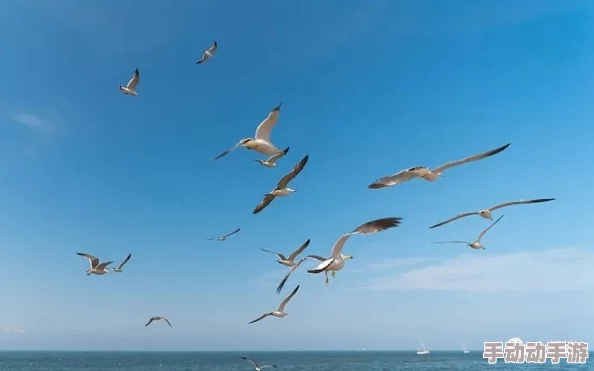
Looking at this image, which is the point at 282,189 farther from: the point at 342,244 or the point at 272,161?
the point at 342,244

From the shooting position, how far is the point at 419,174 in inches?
577

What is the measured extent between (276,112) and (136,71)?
10.3 meters

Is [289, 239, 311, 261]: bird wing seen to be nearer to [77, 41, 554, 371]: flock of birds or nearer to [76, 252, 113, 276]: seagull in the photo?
[77, 41, 554, 371]: flock of birds

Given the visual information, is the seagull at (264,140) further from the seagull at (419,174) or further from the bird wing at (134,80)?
the bird wing at (134,80)

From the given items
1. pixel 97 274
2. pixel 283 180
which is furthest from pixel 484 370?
pixel 283 180

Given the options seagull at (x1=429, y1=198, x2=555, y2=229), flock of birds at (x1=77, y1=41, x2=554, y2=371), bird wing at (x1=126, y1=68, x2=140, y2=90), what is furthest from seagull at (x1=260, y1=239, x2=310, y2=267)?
bird wing at (x1=126, y1=68, x2=140, y2=90)

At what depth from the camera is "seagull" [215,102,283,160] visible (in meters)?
16.5

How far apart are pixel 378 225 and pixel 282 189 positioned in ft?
15.5

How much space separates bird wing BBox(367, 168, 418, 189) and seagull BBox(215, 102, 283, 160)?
4.26 metres

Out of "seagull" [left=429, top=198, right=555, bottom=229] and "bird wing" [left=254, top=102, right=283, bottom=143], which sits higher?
"bird wing" [left=254, top=102, right=283, bottom=143]

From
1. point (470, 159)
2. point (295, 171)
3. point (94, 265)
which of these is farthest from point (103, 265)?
point (470, 159)

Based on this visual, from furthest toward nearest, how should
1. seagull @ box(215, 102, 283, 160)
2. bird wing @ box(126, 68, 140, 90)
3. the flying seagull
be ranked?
bird wing @ box(126, 68, 140, 90), seagull @ box(215, 102, 283, 160), the flying seagull

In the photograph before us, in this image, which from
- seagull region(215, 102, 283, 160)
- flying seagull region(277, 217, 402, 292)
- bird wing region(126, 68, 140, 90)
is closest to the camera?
flying seagull region(277, 217, 402, 292)

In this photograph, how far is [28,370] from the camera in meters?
118
